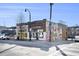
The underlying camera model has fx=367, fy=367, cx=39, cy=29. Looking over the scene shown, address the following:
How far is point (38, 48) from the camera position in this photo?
6.22 metres

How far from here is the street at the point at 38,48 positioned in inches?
243

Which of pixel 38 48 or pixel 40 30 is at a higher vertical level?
pixel 40 30

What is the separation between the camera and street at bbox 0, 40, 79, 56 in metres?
6.16

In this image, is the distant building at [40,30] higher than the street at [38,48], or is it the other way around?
the distant building at [40,30]

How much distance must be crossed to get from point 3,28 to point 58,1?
103 cm

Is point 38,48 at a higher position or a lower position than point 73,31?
lower

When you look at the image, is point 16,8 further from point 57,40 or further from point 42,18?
point 57,40

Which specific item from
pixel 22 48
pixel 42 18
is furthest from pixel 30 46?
pixel 42 18

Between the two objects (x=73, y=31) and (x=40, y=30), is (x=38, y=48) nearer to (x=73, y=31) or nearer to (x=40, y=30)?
(x=40, y=30)

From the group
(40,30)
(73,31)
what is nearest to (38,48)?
(40,30)

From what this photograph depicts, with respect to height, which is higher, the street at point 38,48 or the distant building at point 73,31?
the distant building at point 73,31

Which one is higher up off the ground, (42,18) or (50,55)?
(42,18)

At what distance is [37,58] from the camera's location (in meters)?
6.15

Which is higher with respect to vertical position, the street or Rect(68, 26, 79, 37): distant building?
Rect(68, 26, 79, 37): distant building
